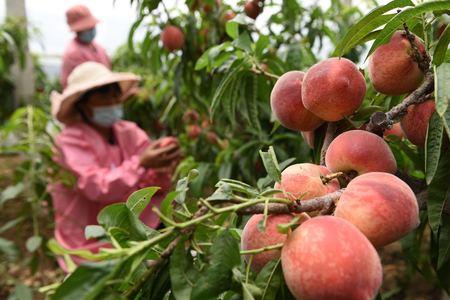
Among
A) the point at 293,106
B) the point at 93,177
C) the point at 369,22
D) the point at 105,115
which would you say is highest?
the point at 369,22

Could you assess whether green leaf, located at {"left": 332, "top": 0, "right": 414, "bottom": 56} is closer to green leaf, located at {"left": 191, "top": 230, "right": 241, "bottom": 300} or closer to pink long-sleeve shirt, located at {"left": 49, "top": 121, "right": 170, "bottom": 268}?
green leaf, located at {"left": 191, "top": 230, "right": 241, "bottom": 300}

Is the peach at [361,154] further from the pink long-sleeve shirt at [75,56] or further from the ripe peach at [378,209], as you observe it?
the pink long-sleeve shirt at [75,56]

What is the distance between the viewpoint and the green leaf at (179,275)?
438 millimetres

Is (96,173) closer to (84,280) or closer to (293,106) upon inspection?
(293,106)

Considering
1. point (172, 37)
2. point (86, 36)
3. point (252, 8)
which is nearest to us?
point (252, 8)

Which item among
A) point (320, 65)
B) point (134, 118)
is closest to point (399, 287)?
point (134, 118)

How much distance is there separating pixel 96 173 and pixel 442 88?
152 centimetres

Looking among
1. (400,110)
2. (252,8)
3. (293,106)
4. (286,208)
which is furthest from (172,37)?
(286,208)

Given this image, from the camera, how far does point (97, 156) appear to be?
1.96 meters

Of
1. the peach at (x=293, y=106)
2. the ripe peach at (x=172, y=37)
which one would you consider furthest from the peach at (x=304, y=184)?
the ripe peach at (x=172, y=37)

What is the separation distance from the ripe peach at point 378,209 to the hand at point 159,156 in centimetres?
137

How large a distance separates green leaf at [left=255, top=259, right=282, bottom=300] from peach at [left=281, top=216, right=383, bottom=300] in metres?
0.05

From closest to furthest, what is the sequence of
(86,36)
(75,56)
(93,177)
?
(93,177), (75,56), (86,36)

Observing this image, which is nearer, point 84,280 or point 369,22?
point 84,280
